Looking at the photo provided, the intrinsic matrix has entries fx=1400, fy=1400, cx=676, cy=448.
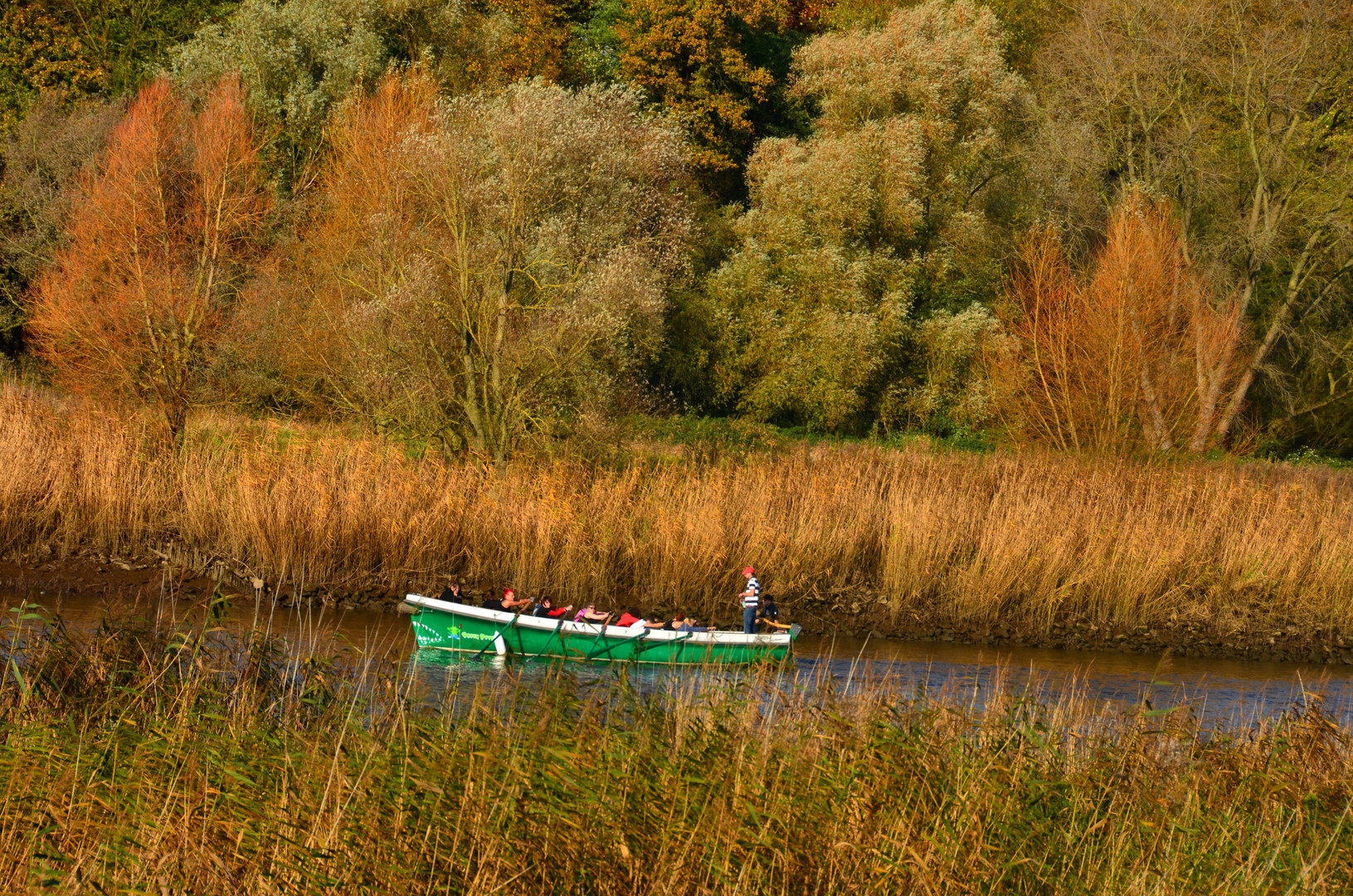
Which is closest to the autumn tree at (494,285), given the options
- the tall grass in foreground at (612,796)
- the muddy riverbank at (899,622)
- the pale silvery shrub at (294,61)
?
the muddy riverbank at (899,622)

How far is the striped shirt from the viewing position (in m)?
14.1

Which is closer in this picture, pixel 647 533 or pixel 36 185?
pixel 647 533

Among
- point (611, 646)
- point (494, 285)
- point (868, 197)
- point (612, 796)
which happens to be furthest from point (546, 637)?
point (868, 197)

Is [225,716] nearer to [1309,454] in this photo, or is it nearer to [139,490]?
[139,490]

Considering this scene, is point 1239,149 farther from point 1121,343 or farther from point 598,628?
point 598,628

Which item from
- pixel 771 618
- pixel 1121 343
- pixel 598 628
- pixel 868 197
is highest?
pixel 868 197

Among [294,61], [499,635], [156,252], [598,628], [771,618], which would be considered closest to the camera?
[598,628]

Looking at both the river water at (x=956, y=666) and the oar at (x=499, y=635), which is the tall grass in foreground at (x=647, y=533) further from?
the oar at (x=499, y=635)

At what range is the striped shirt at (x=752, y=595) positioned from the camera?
1406 cm

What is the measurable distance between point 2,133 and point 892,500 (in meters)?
25.9

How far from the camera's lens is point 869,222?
1280 inches

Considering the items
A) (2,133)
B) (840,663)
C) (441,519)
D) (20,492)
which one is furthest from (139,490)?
(2,133)

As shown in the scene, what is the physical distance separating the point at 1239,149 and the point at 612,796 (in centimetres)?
3524

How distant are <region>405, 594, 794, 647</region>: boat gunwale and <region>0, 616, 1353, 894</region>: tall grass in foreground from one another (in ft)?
19.6
